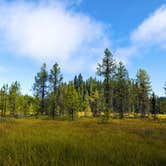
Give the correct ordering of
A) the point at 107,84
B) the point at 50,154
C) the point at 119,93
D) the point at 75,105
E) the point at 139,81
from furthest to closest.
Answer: the point at 139,81
the point at 119,93
the point at 75,105
the point at 107,84
the point at 50,154

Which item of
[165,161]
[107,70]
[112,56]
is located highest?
[112,56]

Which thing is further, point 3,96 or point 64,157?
point 3,96

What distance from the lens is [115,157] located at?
477 cm

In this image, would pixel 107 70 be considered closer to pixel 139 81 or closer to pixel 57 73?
pixel 57 73

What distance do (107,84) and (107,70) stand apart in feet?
9.03

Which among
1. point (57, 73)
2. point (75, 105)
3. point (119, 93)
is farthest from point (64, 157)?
point (119, 93)

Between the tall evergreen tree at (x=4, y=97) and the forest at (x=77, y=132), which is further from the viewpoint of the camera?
the tall evergreen tree at (x=4, y=97)

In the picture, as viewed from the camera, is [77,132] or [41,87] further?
[41,87]

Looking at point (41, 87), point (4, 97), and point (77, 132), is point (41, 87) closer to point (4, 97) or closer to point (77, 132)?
point (4, 97)

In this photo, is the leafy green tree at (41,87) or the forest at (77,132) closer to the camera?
the forest at (77,132)

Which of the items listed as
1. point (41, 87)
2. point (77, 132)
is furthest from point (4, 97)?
point (77, 132)

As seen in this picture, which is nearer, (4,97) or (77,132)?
(77,132)

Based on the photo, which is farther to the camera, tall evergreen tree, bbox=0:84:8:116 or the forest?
tall evergreen tree, bbox=0:84:8:116

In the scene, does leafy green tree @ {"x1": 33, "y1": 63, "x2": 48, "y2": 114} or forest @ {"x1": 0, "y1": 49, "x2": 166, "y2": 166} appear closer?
forest @ {"x1": 0, "y1": 49, "x2": 166, "y2": 166}
